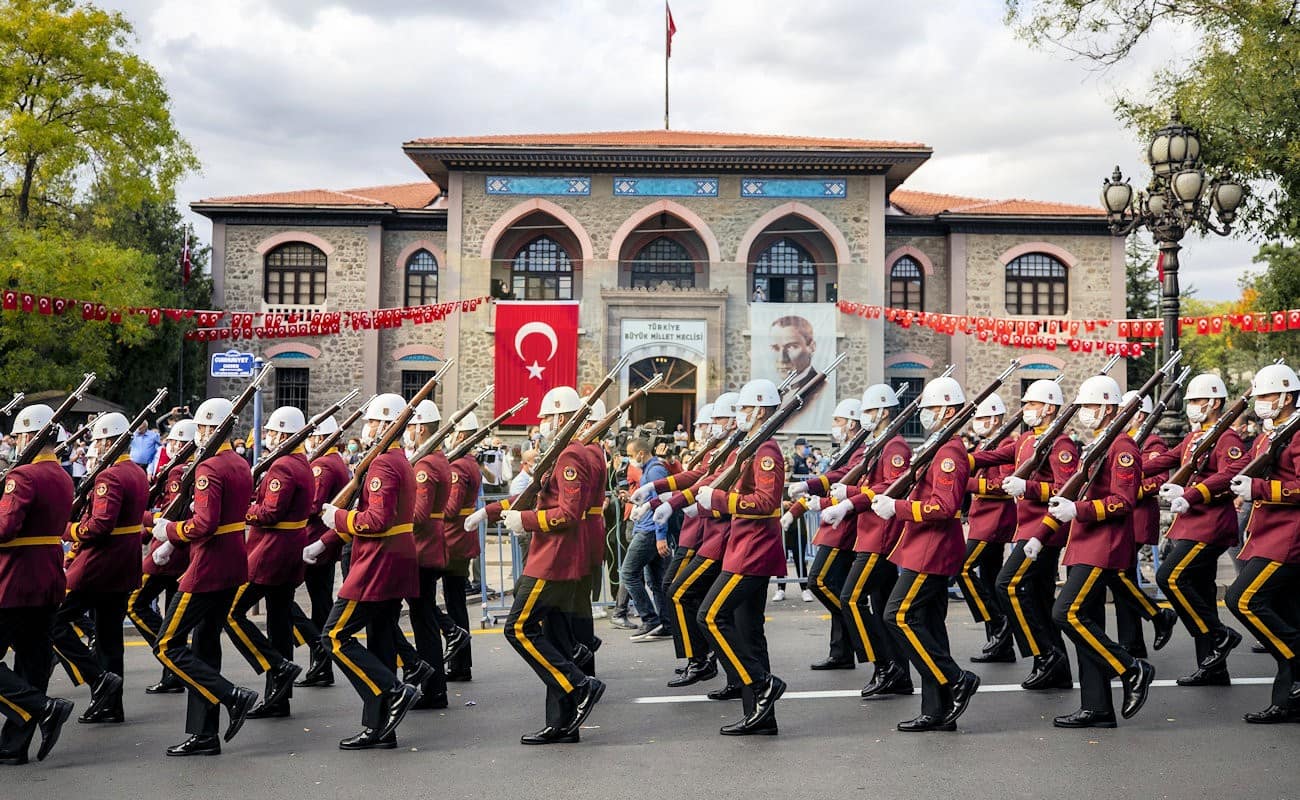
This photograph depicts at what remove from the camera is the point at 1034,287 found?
32.9m

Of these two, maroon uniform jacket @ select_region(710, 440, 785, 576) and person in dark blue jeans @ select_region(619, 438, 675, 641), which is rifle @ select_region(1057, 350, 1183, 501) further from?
person in dark blue jeans @ select_region(619, 438, 675, 641)

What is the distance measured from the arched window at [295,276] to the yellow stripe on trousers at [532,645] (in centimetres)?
2727

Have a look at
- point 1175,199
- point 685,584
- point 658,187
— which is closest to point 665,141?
point 658,187

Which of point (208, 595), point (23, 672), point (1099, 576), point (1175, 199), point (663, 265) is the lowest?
point (23, 672)

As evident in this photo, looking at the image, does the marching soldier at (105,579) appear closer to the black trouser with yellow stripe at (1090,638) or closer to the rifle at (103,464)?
the rifle at (103,464)

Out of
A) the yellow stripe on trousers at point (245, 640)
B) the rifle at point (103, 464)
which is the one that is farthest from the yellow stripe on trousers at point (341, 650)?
the rifle at point (103, 464)

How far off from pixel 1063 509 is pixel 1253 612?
4.60 ft

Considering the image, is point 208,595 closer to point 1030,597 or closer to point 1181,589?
point 1030,597

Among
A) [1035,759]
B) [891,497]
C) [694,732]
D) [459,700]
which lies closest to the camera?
[1035,759]

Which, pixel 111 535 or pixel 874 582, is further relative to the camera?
pixel 874 582

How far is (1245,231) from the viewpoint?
17.7 m

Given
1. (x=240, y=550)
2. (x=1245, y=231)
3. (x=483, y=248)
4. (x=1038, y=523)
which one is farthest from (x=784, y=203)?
(x=240, y=550)

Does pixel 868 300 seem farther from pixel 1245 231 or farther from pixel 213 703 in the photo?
pixel 213 703

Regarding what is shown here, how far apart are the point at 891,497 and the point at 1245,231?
41.7 feet
